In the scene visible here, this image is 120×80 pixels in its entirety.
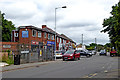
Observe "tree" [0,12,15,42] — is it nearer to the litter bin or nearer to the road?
the litter bin

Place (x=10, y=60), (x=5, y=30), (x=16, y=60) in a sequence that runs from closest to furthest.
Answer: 1. (x=16, y=60)
2. (x=10, y=60)
3. (x=5, y=30)

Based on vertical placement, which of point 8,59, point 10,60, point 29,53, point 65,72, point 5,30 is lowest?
point 65,72

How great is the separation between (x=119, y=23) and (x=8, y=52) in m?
15.9

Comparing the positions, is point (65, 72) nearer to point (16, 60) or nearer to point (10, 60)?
point (16, 60)

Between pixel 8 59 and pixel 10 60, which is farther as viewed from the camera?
pixel 8 59

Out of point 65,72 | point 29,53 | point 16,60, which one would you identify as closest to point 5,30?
point 29,53

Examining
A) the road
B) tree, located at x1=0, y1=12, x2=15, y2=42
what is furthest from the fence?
tree, located at x1=0, y1=12, x2=15, y2=42

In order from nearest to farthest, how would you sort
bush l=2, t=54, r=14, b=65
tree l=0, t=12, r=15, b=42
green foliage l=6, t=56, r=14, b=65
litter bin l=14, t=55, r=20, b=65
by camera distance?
litter bin l=14, t=55, r=20, b=65 < green foliage l=6, t=56, r=14, b=65 < bush l=2, t=54, r=14, b=65 < tree l=0, t=12, r=15, b=42

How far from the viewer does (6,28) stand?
5866cm

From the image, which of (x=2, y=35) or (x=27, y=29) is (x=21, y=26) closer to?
(x=27, y=29)

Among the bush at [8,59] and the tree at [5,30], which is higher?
the tree at [5,30]

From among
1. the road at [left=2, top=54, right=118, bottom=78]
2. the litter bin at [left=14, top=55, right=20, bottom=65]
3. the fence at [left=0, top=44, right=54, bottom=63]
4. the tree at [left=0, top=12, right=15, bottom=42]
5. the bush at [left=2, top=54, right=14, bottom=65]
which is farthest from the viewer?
the tree at [left=0, top=12, right=15, bottom=42]

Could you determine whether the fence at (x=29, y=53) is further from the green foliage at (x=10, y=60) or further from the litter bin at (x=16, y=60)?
the litter bin at (x=16, y=60)

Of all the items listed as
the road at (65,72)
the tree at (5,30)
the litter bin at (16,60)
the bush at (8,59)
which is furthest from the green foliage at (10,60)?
the tree at (5,30)
